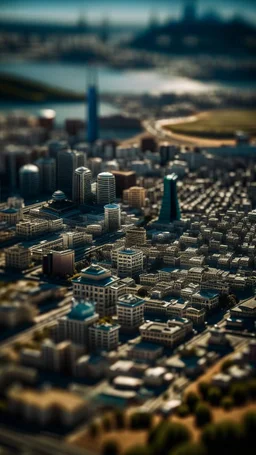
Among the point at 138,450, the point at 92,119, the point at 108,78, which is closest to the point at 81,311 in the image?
the point at 138,450

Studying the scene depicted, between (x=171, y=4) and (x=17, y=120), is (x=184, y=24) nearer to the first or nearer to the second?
(x=171, y=4)

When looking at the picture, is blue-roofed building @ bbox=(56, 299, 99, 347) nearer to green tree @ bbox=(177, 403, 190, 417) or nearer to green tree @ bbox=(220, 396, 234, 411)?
green tree @ bbox=(177, 403, 190, 417)

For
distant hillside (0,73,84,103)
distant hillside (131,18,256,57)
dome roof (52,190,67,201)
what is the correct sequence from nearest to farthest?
dome roof (52,190,67,201) < distant hillside (0,73,84,103) < distant hillside (131,18,256,57)

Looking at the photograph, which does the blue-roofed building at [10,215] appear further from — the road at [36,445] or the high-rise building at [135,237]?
the road at [36,445]

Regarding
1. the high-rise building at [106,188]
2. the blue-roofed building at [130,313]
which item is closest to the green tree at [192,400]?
the blue-roofed building at [130,313]

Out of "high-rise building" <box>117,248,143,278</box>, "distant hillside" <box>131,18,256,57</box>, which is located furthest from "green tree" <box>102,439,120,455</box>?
"distant hillside" <box>131,18,256,57</box>

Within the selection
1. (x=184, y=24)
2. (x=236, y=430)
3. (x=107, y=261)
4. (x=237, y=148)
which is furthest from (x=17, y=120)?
(x=184, y=24)

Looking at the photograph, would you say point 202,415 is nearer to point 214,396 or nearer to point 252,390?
point 214,396
